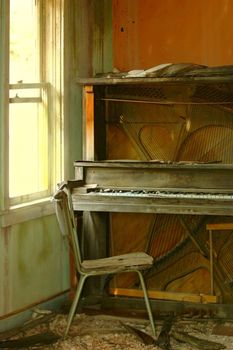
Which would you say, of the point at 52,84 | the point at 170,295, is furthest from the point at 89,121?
the point at 170,295

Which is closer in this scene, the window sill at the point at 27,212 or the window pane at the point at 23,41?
the window sill at the point at 27,212

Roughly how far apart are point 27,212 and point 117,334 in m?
0.94

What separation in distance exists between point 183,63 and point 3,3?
120 centimetres

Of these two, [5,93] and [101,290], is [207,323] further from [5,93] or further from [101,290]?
[5,93]

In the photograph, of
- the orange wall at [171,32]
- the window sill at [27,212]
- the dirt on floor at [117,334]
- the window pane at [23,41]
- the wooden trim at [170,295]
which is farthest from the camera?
the orange wall at [171,32]

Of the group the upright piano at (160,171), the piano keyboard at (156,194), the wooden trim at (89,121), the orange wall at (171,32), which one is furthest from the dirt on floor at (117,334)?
the orange wall at (171,32)

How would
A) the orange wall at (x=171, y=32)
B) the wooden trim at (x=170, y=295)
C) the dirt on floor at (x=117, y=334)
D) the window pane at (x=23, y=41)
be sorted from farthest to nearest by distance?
the orange wall at (x=171, y=32)
the wooden trim at (x=170, y=295)
the window pane at (x=23, y=41)
the dirt on floor at (x=117, y=334)

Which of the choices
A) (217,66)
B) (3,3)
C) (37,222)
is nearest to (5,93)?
(3,3)

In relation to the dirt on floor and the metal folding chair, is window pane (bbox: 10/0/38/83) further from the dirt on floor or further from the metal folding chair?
the dirt on floor

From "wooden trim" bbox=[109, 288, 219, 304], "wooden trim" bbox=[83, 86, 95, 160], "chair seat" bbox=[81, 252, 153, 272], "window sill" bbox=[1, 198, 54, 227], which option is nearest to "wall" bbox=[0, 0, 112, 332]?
"window sill" bbox=[1, 198, 54, 227]

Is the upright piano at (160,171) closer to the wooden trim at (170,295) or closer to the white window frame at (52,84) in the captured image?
the wooden trim at (170,295)

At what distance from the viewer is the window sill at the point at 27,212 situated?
4.68 meters

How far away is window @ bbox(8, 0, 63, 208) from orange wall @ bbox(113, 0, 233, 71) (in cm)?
58

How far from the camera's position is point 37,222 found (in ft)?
16.6
